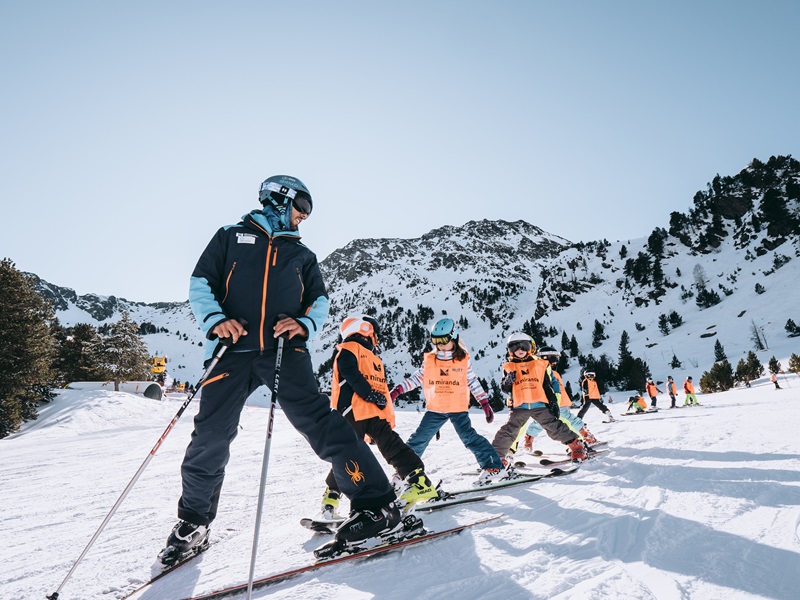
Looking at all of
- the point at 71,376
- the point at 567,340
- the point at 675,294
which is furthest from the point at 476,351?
the point at 71,376

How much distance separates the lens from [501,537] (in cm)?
261

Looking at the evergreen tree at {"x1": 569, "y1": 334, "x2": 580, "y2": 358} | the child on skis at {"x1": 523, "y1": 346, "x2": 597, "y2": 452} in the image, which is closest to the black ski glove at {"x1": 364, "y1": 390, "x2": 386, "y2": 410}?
the child on skis at {"x1": 523, "y1": 346, "x2": 597, "y2": 452}

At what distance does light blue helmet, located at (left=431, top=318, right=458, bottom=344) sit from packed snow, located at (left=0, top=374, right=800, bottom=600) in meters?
1.64

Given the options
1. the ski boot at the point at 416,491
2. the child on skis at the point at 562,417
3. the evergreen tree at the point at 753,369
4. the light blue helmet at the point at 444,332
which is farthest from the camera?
the evergreen tree at the point at 753,369

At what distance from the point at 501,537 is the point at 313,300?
6.30 ft

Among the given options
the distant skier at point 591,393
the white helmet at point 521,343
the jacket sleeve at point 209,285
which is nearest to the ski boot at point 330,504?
the jacket sleeve at point 209,285

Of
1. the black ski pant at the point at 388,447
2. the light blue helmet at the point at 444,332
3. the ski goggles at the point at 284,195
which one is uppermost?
the ski goggles at the point at 284,195

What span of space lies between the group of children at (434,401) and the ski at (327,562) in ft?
1.38

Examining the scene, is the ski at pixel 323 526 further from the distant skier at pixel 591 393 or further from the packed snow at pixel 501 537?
the distant skier at pixel 591 393

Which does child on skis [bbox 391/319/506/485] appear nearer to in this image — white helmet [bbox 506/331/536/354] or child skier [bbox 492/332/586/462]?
child skier [bbox 492/332/586/462]

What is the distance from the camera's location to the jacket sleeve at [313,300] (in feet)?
8.77

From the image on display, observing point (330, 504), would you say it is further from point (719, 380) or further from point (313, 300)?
point (719, 380)

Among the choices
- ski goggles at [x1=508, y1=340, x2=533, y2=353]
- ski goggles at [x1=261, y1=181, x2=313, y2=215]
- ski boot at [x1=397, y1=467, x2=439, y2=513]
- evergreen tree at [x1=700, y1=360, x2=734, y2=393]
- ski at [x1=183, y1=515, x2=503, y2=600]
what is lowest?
evergreen tree at [x1=700, y1=360, x2=734, y2=393]

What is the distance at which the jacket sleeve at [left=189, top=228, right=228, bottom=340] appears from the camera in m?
2.42
